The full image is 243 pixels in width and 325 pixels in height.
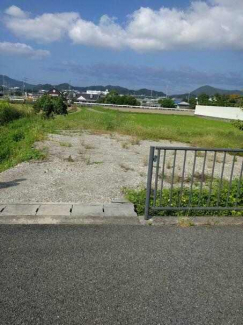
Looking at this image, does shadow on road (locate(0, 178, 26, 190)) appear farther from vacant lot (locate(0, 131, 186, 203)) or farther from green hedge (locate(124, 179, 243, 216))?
green hedge (locate(124, 179, 243, 216))

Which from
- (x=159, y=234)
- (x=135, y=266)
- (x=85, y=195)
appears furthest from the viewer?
(x=85, y=195)

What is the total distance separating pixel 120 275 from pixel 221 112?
56135 millimetres

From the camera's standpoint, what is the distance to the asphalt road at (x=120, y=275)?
255 cm

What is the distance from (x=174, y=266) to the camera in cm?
331

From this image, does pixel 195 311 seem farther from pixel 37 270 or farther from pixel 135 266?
pixel 37 270

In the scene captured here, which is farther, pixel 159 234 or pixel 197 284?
pixel 159 234

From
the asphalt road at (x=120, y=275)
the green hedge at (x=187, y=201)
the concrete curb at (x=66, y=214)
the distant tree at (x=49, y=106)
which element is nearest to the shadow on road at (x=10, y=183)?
the concrete curb at (x=66, y=214)

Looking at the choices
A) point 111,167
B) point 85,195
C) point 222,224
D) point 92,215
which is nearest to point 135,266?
point 92,215

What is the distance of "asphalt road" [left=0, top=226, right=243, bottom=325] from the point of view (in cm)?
255

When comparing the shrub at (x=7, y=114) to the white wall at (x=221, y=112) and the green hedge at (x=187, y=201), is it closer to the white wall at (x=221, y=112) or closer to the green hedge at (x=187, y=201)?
the green hedge at (x=187, y=201)

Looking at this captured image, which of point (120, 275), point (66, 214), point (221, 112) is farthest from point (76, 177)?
point (221, 112)

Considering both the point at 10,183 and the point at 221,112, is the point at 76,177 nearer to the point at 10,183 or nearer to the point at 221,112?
the point at 10,183

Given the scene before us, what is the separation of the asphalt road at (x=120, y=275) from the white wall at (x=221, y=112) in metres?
45.2

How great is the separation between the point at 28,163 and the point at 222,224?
5.50 meters
